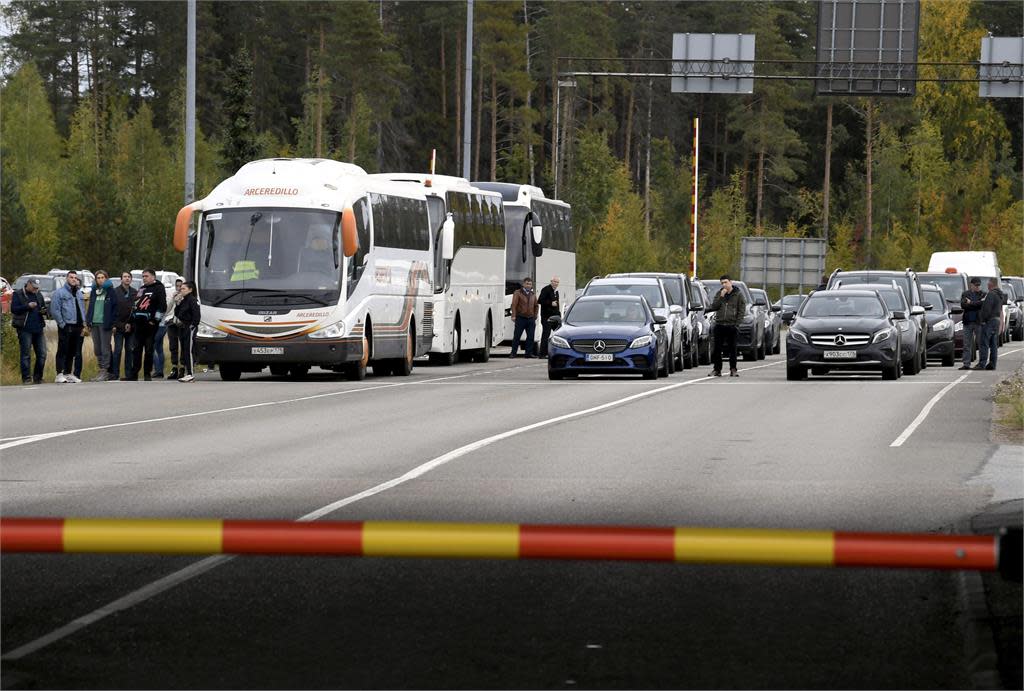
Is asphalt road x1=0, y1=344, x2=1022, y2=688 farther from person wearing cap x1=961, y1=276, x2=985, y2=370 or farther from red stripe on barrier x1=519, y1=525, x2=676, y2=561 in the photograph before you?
person wearing cap x1=961, y1=276, x2=985, y2=370

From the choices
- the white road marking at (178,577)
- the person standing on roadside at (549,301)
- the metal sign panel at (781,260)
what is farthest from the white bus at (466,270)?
the metal sign panel at (781,260)

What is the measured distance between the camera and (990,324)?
1512 inches

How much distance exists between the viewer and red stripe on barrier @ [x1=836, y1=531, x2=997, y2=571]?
6.36 m

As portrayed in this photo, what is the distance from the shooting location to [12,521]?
661 centimetres

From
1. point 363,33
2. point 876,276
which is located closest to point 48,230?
point 363,33

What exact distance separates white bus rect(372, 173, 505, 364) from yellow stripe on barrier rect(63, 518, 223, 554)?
34.3m

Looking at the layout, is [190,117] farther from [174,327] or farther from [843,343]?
[843,343]

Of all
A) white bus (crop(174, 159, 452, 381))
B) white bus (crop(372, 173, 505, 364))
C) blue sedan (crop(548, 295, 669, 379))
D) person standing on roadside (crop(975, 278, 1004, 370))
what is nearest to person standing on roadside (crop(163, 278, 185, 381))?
white bus (crop(174, 159, 452, 381))

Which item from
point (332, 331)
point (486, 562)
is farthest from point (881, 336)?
point (486, 562)

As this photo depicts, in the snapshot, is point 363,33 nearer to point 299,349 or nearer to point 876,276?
point 876,276

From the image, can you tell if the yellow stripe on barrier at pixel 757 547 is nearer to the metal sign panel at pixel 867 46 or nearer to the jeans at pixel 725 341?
the jeans at pixel 725 341

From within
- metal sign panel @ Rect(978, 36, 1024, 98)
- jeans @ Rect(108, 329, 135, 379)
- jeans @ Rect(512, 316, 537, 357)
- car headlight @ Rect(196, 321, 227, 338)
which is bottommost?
jeans @ Rect(512, 316, 537, 357)

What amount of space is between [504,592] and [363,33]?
89.9 metres

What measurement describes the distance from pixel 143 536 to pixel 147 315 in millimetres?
26601
